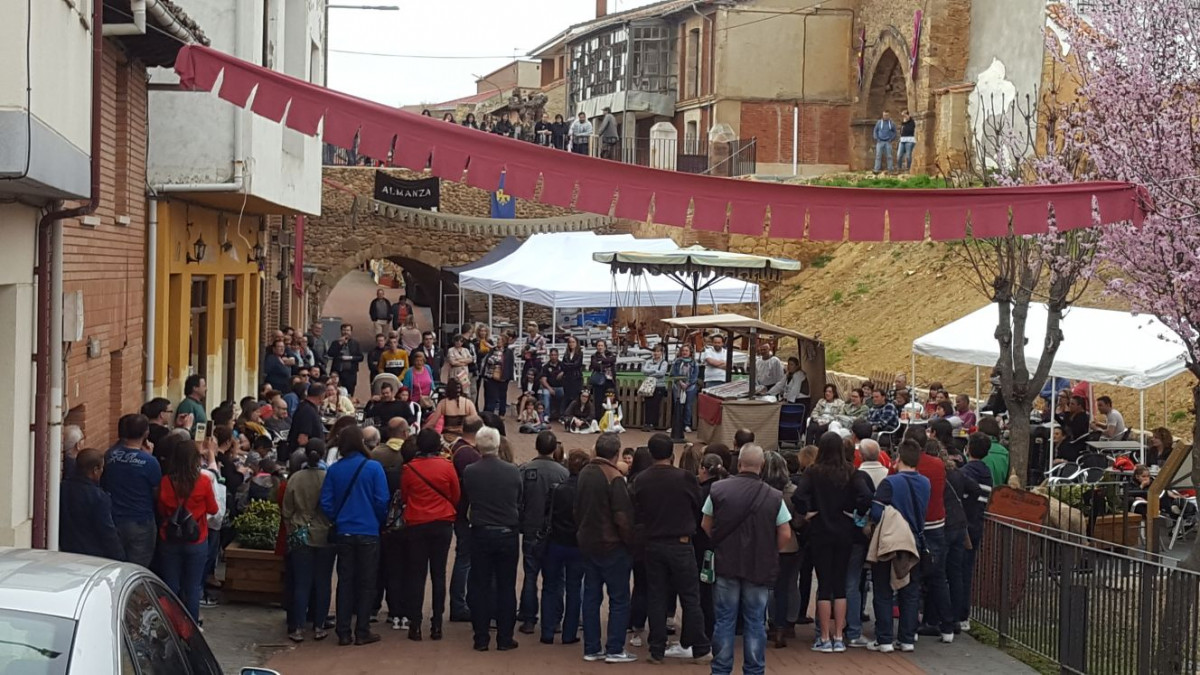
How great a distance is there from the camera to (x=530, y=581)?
1096 centimetres

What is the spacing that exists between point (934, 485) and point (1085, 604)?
1.35m

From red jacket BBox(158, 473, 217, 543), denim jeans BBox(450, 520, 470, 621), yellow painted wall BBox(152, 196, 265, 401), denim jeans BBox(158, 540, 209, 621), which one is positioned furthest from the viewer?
yellow painted wall BBox(152, 196, 265, 401)

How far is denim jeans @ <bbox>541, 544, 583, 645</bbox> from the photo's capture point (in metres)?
10.4

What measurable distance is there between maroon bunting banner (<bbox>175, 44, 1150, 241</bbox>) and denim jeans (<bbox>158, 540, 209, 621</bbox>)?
3020 millimetres

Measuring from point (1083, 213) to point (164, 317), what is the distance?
30.9 feet

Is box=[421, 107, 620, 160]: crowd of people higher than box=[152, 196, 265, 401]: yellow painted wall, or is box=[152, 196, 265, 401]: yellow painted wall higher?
box=[421, 107, 620, 160]: crowd of people

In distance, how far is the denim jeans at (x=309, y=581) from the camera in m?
10.4

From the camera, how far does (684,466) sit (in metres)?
10.8

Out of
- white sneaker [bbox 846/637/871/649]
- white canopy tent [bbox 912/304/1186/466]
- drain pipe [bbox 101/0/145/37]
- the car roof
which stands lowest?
white sneaker [bbox 846/637/871/649]

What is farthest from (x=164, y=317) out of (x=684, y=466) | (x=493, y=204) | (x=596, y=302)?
(x=493, y=204)

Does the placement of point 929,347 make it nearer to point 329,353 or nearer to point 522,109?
point 329,353

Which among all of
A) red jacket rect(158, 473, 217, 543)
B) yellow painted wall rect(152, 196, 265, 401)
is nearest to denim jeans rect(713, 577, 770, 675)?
red jacket rect(158, 473, 217, 543)

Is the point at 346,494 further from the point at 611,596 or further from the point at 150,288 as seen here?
the point at 150,288

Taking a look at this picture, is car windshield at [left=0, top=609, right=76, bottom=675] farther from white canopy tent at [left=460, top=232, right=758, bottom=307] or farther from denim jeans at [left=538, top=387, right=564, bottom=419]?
white canopy tent at [left=460, top=232, right=758, bottom=307]
